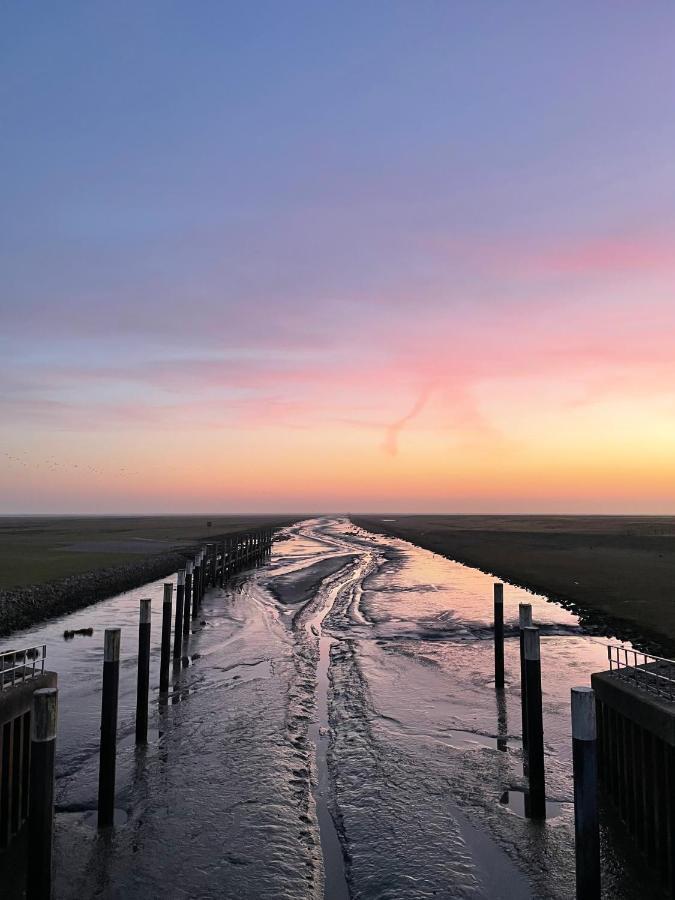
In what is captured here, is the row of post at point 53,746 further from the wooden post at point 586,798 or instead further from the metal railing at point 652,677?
the metal railing at point 652,677

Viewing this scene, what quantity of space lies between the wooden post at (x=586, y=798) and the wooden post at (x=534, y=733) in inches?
122

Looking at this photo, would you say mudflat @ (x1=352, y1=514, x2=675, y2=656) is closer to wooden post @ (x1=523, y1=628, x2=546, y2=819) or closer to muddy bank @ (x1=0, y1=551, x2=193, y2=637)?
wooden post @ (x1=523, y1=628, x2=546, y2=819)

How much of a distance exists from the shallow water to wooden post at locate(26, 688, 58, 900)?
4.08ft

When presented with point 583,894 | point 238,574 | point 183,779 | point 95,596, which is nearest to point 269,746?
point 183,779

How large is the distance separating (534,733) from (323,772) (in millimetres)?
4634

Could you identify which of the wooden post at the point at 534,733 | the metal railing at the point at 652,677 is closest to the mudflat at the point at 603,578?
the metal railing at the point at 652,677

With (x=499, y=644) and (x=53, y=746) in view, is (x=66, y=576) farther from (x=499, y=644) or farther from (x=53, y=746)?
(x=53, y=746)

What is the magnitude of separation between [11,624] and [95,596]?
31.9ft

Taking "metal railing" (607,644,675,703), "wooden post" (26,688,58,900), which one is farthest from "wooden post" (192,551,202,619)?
"metal railing" (607,644,675,703)

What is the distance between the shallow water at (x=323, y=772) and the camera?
30.1ft

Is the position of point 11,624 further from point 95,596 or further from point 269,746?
point 269,746

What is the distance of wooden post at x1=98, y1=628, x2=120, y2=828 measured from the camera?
10.7 m

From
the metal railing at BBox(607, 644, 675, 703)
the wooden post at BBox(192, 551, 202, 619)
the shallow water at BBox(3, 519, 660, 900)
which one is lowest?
the shallow water at BBox(3, 519, 660, 900)

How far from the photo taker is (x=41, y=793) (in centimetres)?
759
